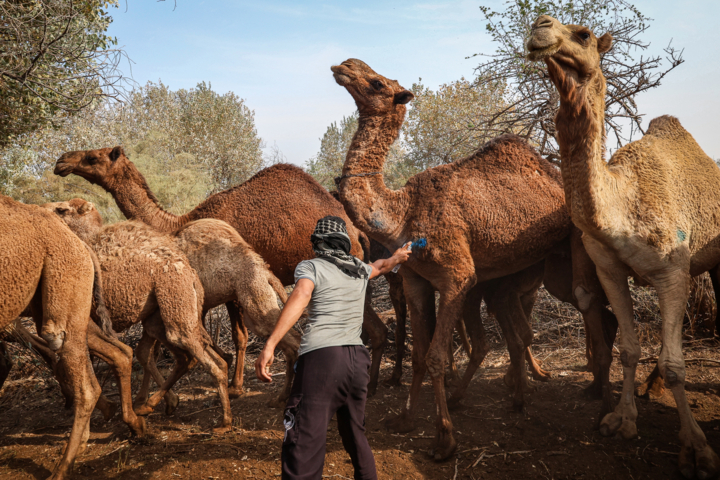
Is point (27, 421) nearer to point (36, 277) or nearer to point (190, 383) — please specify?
point (190, 383)

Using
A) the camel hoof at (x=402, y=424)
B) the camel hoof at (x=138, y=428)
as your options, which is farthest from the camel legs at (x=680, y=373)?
the camel hoof at (x=138, y=428)

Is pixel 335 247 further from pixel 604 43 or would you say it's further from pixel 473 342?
pixel 473 342

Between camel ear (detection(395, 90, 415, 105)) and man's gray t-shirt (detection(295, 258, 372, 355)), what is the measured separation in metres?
2.58

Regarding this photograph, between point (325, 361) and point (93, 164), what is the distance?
19.6ft

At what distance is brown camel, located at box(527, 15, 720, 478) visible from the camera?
3.87m

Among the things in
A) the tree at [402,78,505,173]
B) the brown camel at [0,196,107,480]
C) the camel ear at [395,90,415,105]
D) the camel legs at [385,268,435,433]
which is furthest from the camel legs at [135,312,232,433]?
the tree at [402,78,505,173]

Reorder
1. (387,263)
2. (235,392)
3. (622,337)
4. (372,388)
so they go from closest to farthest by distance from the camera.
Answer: (387,263), (622,337), (372,388), (235,392)

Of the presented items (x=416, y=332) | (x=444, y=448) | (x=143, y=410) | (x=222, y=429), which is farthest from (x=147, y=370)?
(x=444, y=448)

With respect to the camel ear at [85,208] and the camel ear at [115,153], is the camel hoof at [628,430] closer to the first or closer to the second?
the camel ear at [85,208]

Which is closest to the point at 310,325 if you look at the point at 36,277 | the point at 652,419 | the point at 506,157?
the point at 36,277

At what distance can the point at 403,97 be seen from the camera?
5.15m

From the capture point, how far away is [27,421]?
225 inches

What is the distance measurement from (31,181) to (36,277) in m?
12.3

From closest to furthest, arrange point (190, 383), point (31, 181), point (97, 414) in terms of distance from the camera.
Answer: point (97, 414) → point (190, 383) → point (31, 181)
